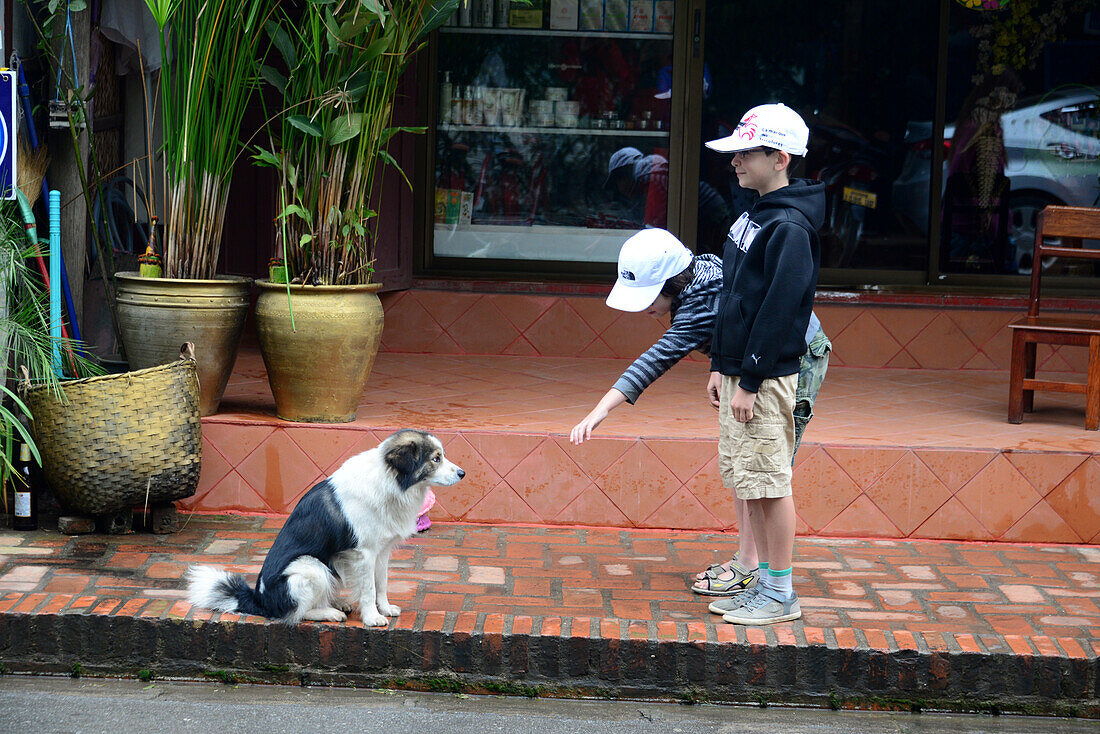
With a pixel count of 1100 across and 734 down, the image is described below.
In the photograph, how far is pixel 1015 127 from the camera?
766 cm

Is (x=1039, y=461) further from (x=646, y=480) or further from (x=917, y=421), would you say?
(x=646, y=480)

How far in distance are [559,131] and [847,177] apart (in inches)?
75.3

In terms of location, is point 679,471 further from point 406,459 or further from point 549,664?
point 406,459

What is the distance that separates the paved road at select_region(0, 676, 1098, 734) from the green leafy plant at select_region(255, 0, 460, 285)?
1.96m

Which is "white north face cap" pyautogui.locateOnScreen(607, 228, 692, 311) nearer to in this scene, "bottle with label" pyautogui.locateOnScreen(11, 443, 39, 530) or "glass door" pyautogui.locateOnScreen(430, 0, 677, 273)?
"bottle with label" pyautogui.locateOnScreen(11, 443, 39, 530)

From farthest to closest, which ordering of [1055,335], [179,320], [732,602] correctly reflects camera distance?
[1055,335]
[179,320]
[732,602]

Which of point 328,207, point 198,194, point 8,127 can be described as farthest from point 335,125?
point 8,127

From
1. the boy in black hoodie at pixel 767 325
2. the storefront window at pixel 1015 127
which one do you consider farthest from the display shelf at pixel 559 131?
the boy in black hoodie at pixel 767 325

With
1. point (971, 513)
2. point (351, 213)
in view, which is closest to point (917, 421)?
point (971, 513)

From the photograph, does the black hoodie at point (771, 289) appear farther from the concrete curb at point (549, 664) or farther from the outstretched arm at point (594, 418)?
the concrete curb at point (549, 664)

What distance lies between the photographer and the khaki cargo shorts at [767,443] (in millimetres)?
3730

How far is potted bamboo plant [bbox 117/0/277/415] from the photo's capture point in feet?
16.0

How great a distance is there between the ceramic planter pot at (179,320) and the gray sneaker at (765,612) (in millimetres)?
2414

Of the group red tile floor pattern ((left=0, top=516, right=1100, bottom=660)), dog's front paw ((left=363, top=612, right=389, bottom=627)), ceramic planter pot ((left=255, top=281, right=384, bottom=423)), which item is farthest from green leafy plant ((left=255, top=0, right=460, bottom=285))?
dog's front paw ((left=363, top=612, right=389, bottom=627))
